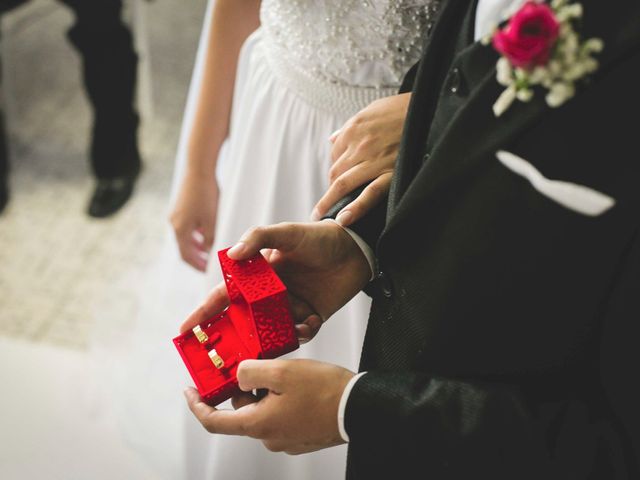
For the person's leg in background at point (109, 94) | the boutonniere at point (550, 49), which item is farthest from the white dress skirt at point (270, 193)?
the person's leg in background at point (109, 94)

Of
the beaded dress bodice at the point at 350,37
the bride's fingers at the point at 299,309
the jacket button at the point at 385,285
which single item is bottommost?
the bride's fingers at the point at 299,309

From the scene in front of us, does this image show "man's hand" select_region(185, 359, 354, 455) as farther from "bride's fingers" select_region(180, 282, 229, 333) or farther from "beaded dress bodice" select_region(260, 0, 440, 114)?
"beaded dress bodice" select_region(260, 0, 440, 114)

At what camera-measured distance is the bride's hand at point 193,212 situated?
1.19 metres

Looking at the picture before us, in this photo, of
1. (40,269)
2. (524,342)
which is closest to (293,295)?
(524,342)

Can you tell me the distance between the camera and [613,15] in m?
0.52

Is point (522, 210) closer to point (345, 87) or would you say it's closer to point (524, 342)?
point (524, 342)

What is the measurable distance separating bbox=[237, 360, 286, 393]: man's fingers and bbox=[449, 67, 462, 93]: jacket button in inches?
13.1

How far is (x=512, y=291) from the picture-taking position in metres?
0.59

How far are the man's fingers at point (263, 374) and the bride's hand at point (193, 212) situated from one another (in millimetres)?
584

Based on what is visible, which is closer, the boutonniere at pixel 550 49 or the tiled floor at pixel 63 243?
the boutonniere at pixel 550 49

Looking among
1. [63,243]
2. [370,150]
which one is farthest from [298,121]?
[63,243]

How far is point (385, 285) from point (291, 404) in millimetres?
173

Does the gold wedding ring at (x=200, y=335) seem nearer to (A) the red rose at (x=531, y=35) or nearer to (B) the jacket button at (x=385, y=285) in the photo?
(B) the jacket button at (x=385, y=285)

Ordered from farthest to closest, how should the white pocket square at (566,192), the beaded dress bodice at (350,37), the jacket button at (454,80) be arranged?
the beaded dress bodice at (350,37) < the jacket button at (454,80) < the white pocket square at (566,192)
